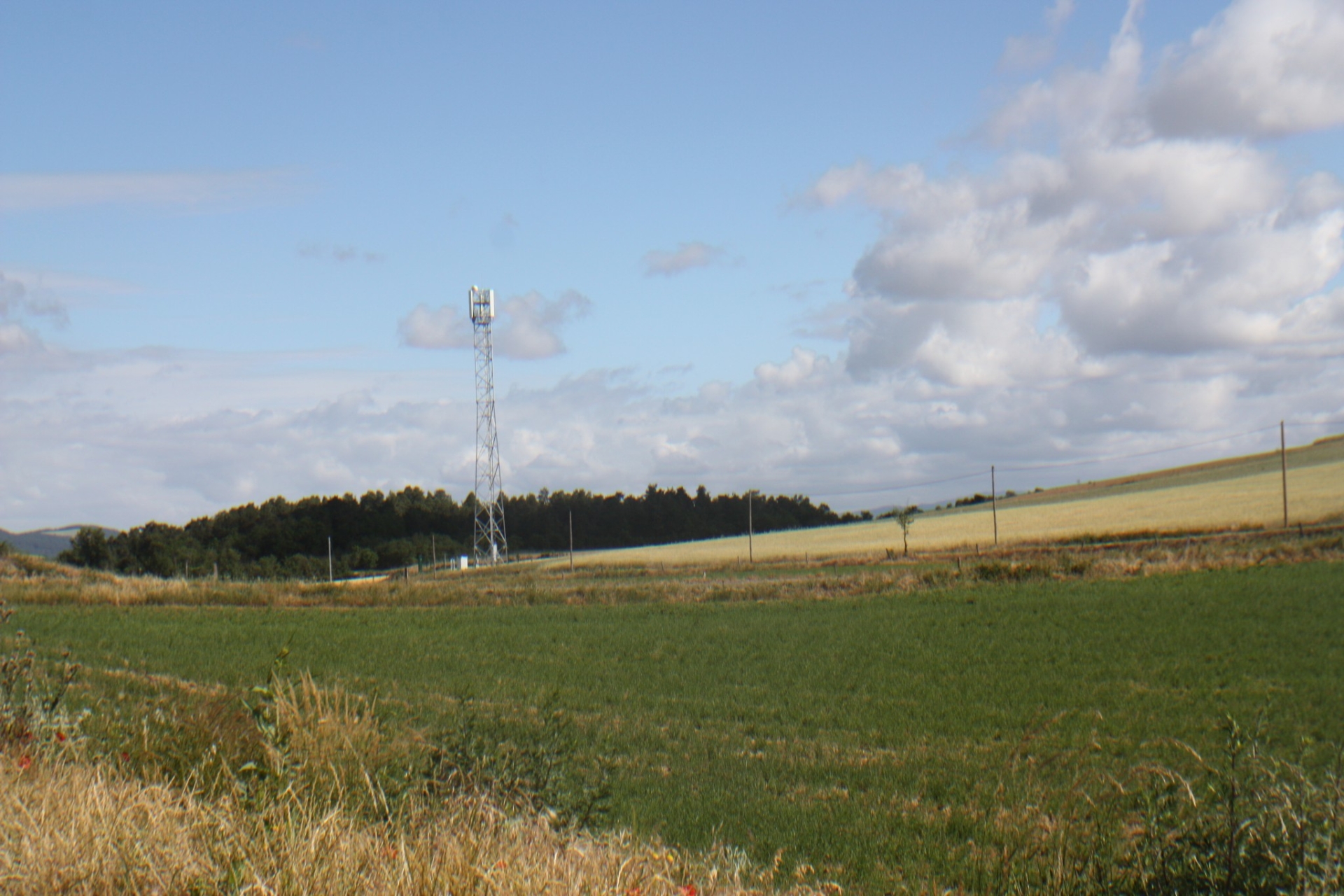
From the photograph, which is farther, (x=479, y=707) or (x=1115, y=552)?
(x=1115, y=552)

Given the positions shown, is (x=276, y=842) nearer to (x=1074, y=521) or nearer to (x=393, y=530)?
(x=1074, y=521)

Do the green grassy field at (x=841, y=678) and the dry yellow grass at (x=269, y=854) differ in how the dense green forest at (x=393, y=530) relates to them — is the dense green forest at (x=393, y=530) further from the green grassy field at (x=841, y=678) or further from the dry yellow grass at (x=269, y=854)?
the dry yellow grass at (x=269, y=854)

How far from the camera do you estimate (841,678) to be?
66.9 ft

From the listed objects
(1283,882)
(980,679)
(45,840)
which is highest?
(45,840)

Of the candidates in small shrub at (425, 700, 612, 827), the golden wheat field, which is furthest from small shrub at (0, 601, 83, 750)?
the golden wheat field

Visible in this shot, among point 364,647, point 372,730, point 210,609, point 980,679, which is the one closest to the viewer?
point 372,730

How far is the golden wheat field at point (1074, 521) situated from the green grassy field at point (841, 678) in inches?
877

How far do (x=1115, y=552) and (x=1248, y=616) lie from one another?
703 inches

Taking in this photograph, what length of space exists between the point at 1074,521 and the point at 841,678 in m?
48.2

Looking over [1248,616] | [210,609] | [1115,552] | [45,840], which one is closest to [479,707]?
[45,840]

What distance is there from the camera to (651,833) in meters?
9.28

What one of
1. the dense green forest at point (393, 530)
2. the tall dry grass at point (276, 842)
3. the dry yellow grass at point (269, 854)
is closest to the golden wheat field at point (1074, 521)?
the dense green forest at point (393, 530)

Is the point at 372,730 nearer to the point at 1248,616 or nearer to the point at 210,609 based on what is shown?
the point at 1248,616

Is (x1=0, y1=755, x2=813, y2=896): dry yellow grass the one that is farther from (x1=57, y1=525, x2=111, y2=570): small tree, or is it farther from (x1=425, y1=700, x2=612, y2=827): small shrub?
(x1=57, y1=525, x2=111, y2=570): small tree
